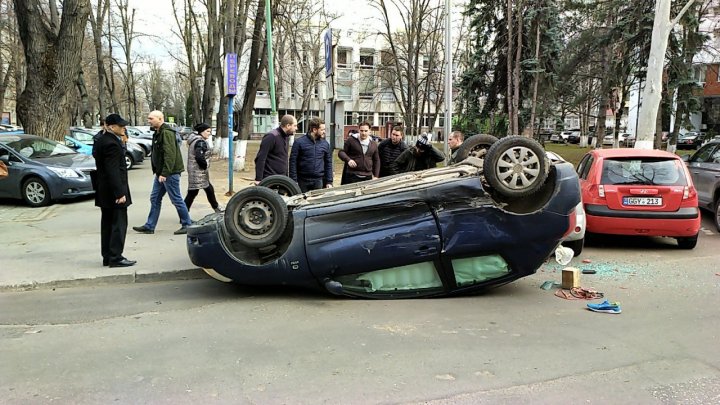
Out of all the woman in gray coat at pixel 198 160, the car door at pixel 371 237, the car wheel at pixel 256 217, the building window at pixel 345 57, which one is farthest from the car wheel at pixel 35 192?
the building window at pixel 345 57

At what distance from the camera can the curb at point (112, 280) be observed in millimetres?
5746

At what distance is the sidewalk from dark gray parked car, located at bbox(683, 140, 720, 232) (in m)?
8.49

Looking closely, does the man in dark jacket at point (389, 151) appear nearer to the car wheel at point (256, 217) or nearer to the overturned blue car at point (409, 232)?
the overturned blue car at point (409, 232)

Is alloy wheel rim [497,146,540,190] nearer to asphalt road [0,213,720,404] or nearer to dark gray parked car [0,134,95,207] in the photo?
asphalt road [0,213,720,404]

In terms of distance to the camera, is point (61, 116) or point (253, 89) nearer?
point (61, 116)

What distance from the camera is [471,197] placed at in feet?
16.1

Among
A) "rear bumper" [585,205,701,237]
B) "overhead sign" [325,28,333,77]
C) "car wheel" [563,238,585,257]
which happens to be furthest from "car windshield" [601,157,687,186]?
"overhead sign" [325,28,333,77]

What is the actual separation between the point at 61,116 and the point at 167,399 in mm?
13151

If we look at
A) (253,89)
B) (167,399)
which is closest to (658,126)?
(253,89)

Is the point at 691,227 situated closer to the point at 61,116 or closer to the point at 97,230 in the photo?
the point at 97,230

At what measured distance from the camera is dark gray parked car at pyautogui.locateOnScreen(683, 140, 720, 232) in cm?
931

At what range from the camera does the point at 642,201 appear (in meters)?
7.45

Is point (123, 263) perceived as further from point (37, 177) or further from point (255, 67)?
point (255, 67)

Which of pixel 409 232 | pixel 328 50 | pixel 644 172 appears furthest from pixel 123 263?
pixel 644 172
